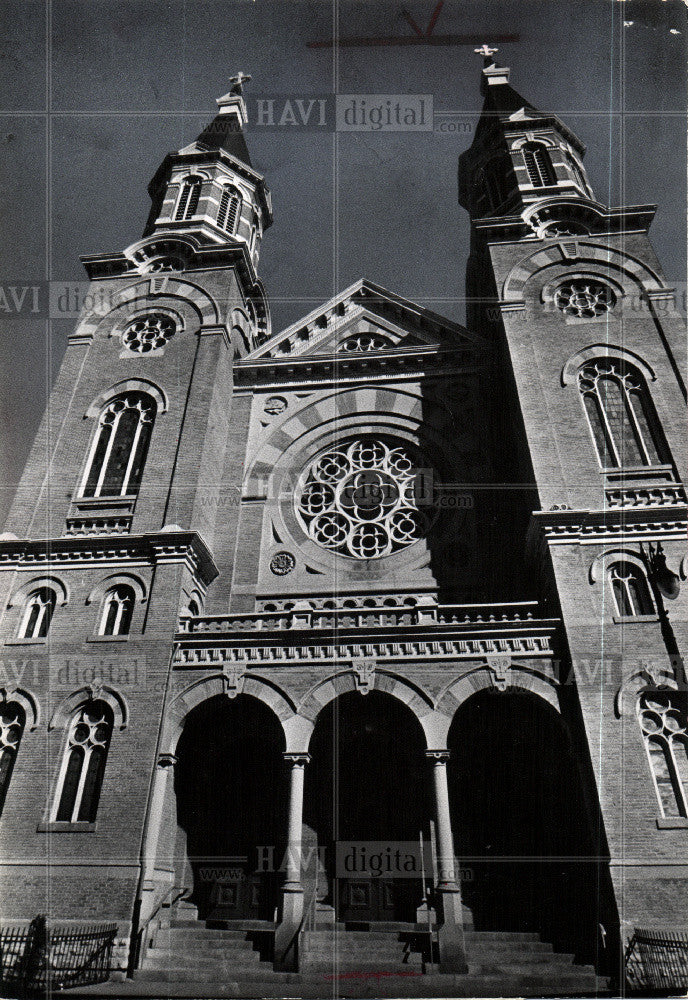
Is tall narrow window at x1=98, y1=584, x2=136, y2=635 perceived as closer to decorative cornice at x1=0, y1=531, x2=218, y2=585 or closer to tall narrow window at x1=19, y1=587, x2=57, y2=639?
decorative cornice at x1=0, y1=531, x2=218, y2=585

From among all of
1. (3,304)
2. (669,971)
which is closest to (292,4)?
(3,304)

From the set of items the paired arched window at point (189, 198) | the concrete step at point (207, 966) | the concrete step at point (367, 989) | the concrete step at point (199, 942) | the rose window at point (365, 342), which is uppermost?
the paired arched window at point (189, 198)

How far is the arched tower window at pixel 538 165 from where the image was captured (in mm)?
28453

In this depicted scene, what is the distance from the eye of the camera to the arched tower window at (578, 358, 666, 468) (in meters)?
19.5

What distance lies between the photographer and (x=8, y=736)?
16828 millimetres

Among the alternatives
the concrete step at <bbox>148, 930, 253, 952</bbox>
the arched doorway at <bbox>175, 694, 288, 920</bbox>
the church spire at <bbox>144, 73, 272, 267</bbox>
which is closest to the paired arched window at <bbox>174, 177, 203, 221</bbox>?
the church spire at <bbox>144, 73, 272, 267</bbox>

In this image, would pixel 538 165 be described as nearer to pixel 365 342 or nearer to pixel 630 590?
pixel 365 342

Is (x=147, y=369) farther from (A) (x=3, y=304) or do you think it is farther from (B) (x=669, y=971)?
(B) (x=669, y=971)

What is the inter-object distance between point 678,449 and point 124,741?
15477 mm

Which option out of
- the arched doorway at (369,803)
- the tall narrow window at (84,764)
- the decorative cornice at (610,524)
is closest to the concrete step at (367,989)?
the arched doorway at (369,803)

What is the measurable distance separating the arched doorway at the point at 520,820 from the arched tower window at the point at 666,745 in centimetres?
158

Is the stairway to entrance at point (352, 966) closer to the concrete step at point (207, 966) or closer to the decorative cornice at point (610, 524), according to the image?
the concrete step at point (207, 966)

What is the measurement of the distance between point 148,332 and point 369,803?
16.6 m

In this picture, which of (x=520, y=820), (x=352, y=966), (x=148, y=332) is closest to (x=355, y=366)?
(x=148, y=332)
